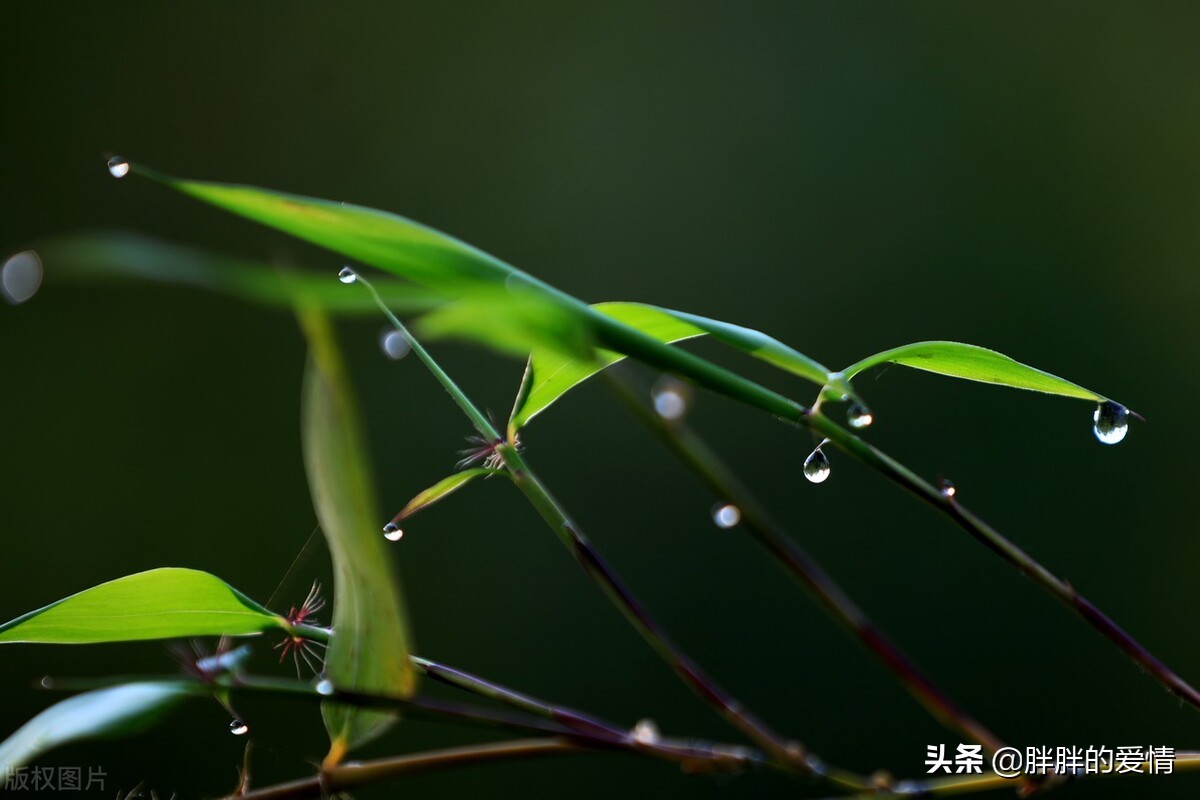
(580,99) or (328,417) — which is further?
(580,99)

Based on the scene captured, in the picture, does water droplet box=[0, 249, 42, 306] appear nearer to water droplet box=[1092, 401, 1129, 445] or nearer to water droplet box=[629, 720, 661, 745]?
water droplet box=[629, 720, 661, 745]

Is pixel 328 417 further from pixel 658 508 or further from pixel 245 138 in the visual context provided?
pixel 245 138

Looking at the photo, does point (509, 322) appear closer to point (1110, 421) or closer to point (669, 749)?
point (669, 749)

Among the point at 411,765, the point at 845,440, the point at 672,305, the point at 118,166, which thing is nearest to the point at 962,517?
the point at 845,440

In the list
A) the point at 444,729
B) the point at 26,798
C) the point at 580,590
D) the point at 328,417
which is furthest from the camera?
the point at 580,590

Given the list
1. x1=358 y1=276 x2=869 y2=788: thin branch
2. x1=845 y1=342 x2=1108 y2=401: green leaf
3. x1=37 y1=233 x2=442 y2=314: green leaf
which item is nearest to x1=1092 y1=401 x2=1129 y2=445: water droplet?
x1=845 y1=342 x2=1108 y2=401: green leaf

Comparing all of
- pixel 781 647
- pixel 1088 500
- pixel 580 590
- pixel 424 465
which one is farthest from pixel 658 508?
pixel 1088 500
